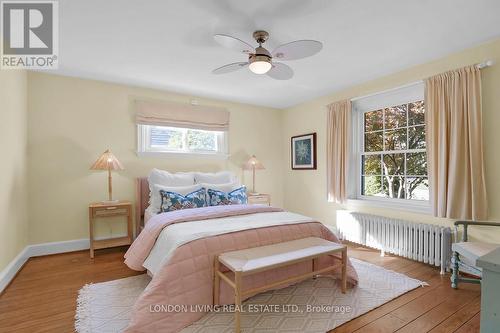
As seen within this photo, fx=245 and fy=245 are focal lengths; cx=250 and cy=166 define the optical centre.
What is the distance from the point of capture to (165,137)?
3912 millimetres

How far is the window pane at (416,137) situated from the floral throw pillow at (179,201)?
2730 millimetres

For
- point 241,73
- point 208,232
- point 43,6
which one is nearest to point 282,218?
point 208,232

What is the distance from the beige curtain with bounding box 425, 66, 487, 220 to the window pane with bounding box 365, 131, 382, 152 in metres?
0.74

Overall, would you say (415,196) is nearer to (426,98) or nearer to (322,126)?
(426,98)

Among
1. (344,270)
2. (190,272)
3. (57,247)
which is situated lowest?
(57,247)

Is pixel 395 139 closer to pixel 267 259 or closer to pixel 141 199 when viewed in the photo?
pixel 267 259

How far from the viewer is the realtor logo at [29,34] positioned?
1.92 meters

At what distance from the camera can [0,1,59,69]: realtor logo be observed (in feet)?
6.30

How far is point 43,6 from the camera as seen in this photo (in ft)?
6.21

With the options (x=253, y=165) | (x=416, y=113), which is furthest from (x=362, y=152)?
(x=253, y=165)

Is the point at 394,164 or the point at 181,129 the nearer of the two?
the point at 394,164

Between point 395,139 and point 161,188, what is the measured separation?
3.15 meters

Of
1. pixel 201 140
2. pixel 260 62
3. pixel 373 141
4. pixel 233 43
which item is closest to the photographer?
pixel 233 43

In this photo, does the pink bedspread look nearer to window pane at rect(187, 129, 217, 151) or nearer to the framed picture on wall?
window pane at rect(187, 129, 217, 151)
